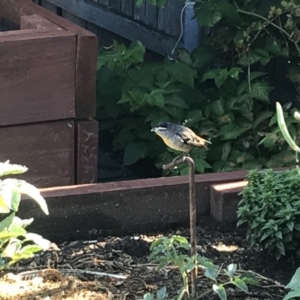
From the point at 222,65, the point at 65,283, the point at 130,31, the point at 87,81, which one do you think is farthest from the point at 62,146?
the point at 130,31

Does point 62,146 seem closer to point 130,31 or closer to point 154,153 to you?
point 154,153

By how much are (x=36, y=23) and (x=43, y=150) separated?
73 centimetres

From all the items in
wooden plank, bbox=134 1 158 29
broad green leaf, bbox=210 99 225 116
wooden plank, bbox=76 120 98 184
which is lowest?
wooden plank, bbox=76 120 98 184

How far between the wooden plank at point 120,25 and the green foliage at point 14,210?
138 inches

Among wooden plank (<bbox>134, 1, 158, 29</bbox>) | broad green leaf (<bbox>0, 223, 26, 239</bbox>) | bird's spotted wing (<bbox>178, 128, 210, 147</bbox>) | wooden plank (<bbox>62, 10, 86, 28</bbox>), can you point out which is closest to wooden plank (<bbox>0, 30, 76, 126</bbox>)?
bird's spotted wing (<bbox>178, 128, 210, 147</bbox>)

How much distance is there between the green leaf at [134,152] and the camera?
5367mm

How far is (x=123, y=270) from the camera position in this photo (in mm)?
3574

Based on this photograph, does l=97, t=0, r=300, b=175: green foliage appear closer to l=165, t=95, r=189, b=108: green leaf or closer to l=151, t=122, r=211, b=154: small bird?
l=165, t=95, r=189, b=108: green leaf

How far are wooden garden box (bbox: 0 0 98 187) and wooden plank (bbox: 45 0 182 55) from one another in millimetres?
2066

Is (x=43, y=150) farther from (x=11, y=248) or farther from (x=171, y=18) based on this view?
(x=171, y=18)

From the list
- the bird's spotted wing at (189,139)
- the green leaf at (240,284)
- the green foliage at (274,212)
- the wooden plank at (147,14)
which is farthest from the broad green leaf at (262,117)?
the green leaf at (240,284)

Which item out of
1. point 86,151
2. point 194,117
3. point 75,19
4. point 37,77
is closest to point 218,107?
point 194,117

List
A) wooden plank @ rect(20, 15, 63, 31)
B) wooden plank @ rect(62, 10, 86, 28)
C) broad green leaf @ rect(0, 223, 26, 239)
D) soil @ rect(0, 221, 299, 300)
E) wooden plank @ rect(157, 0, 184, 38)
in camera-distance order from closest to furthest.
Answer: broad green leaf @ rect(0, 223, 26, 239)
soil @ rect(0, 221, 299, 300)
wooden plank @ rect(20, 15, 63, 31)
wooden plank @ rect(157, 0, 184, 38)
wooden plank @ rect(62, 10, 86, 28)

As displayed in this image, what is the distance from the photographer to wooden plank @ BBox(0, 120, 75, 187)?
4211 millimetres
